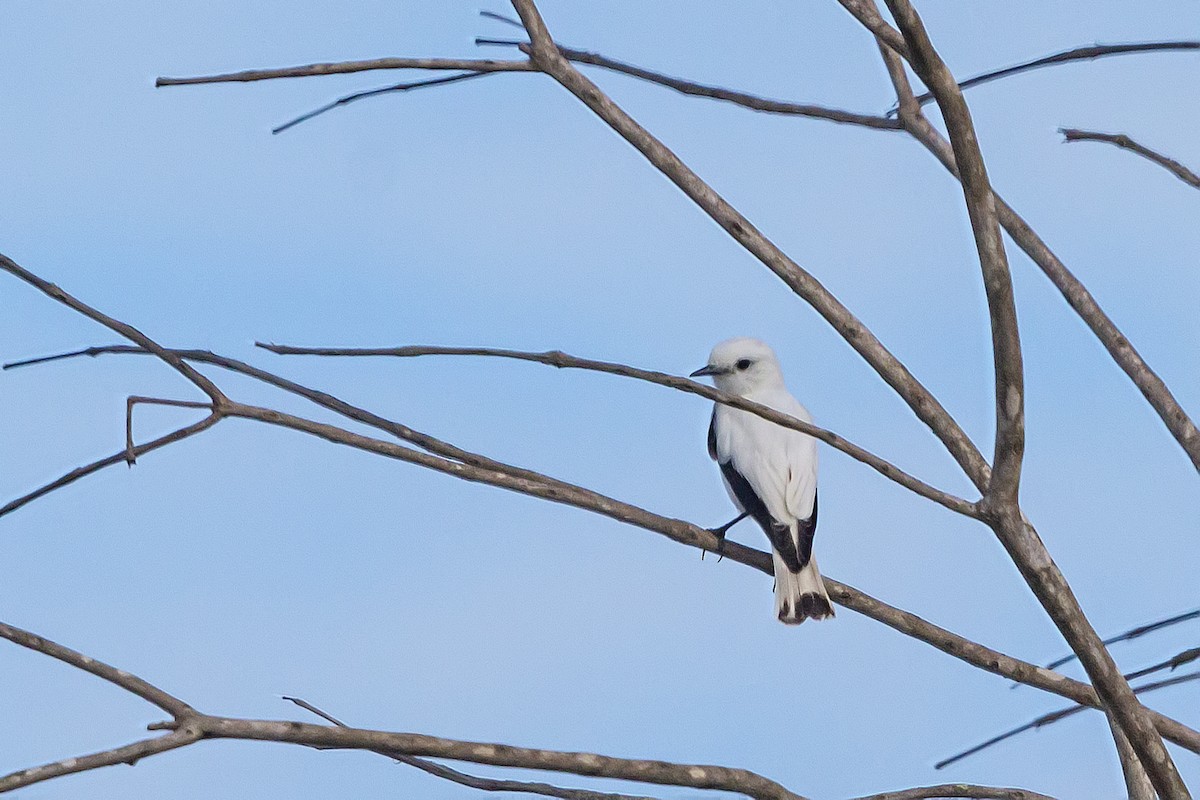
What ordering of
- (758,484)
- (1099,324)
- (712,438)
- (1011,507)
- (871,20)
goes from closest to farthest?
1. (1011,507)
2. (871,20)
3. (1099,324)
4. (758,484)
5. (712,438)

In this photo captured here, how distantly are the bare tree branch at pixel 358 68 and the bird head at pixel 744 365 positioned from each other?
152 inches

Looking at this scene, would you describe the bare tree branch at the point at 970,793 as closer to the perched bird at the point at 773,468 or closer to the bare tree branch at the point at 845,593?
the bare tree branch at the point at 845,593

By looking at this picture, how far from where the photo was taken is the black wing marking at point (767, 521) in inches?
239

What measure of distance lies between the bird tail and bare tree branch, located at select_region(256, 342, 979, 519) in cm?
231

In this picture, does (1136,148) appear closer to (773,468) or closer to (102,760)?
(773,468)

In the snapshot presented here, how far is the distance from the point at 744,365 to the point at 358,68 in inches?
164

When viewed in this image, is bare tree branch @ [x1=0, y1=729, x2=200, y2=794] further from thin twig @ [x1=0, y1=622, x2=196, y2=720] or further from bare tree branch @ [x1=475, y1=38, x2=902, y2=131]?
bare tree branch @ [x1=475, y1=38, x2=902, y2=131]

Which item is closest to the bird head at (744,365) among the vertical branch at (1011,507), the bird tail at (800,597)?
the bird tail at (800,597)

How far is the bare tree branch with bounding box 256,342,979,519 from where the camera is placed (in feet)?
10.7

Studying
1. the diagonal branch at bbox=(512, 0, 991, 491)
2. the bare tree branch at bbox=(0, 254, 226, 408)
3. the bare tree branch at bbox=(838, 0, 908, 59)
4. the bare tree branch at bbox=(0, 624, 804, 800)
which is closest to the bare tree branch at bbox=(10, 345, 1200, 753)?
the bare tree branch at bbox=(0, 254, 226, 408)

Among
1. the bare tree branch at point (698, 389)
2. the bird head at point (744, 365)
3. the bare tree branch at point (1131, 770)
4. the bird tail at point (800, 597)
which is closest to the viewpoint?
the bare tree branch at point (698, 389)

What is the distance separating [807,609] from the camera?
19.1ft

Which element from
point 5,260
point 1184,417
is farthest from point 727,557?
point 5,260

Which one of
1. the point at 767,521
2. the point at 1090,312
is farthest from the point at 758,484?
the point at 1090,312
